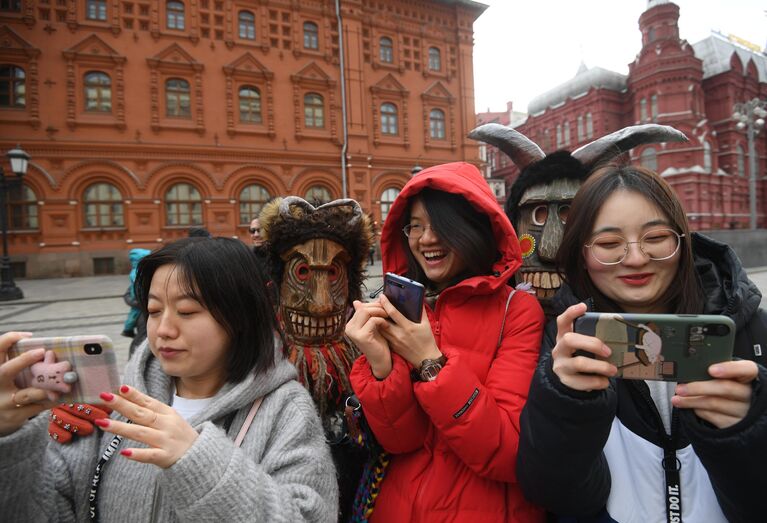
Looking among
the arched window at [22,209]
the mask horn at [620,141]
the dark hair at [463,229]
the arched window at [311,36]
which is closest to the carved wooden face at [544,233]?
the mask horn at [620,141]

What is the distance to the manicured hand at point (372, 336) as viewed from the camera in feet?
5.03

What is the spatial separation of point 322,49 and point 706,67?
26846mm

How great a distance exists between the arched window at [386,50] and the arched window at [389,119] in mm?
2416

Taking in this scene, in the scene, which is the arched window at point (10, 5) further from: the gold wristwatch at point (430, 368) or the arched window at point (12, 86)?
the gold wristwatch at point (430, 368)

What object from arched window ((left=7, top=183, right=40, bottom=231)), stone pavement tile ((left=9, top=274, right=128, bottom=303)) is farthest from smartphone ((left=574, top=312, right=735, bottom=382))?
arched window ((left=7, top=183, right=40, bottom=231))

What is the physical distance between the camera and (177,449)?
114 cm

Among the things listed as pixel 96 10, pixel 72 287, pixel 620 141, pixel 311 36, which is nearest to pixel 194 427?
pixel 620 141

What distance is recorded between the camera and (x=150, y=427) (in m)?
1.14

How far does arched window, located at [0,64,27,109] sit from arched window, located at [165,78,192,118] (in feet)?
17.5

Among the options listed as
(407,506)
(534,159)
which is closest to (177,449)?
(407,506)

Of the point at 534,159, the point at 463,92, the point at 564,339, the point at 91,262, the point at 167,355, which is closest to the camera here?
the point at 564,339

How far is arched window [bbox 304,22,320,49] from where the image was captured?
69.5 ft

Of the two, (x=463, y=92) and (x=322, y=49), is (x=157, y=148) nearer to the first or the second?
(x=322, y=49)

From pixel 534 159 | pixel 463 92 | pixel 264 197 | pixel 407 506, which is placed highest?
pixel 463 92
